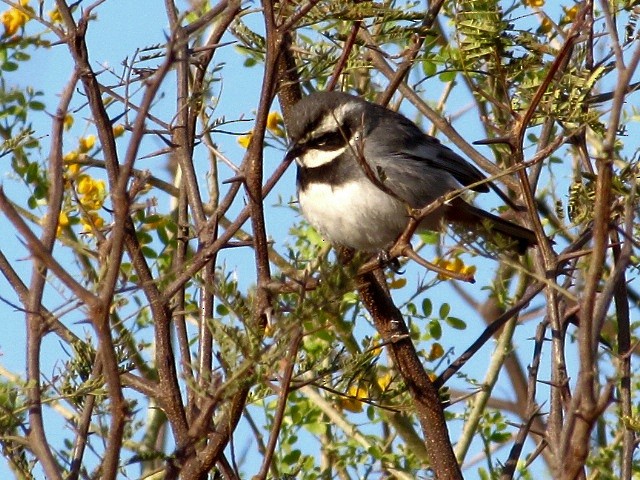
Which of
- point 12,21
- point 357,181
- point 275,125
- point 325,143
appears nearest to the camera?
point 12,21

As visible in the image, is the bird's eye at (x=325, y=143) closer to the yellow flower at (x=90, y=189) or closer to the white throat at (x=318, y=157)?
the white throat at (x=318, y=157)

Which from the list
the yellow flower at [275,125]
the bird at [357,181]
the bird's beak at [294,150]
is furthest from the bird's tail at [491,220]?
the yellow flower at [275,125]

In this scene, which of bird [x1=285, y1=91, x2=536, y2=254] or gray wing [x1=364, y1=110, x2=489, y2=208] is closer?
bird [x1=285, y1=91, x2=536, y2=254]

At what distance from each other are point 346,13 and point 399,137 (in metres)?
2.09

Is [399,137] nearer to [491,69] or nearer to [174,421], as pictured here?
[491,69]

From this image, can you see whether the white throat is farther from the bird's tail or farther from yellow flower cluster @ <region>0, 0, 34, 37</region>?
yellow flower cluster @ <region>0, 0, 34, 37</region>

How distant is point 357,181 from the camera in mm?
4414

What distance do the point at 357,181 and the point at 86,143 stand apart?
3.86 feet

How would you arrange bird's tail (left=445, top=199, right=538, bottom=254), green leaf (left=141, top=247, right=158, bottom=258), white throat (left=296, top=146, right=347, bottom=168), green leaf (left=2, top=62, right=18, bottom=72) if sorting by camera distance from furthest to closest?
green leaf (left=141, top=247, right=158, bottom=258) < white throat (left=296, top=146, right=347, bottom=168) < green leaf (left=2, top=62, right=18, bottom=72) < bird's tail (left=445, top=199, right=538, bottom=254)

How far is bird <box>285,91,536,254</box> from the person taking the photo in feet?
14.4

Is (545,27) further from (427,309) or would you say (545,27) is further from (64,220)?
(64,220)

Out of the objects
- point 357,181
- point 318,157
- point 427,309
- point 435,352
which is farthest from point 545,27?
point 435,352

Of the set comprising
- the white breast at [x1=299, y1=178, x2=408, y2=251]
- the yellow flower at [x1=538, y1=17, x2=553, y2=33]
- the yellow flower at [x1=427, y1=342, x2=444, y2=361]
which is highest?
the yellow flower at [x1=538, y1=17, x2=553, y2=33]

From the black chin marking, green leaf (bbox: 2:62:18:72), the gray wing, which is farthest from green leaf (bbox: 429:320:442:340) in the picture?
green leaf (bbox: 2:62:18:72)
